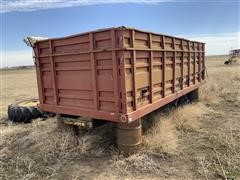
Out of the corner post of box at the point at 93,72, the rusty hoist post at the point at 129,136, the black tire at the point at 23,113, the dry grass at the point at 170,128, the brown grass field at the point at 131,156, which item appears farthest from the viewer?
the black tire at the point at 23,113

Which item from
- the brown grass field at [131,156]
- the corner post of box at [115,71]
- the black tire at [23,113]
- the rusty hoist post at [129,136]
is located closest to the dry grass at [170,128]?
the brown grass field at [131,156]

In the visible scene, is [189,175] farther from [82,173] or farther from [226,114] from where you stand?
[226,114]

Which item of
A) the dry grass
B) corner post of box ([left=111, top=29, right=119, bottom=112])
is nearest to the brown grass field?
the dry grass

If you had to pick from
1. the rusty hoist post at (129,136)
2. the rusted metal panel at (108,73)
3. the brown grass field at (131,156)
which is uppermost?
the rusted metal panel at (108,73)

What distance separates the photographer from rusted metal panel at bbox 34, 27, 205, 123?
4473 millimetres

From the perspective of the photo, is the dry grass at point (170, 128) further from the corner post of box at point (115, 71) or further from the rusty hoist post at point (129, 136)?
the corner post of box at point (115, 71)

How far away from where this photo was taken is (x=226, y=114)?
8.08 meters

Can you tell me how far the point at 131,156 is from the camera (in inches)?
191

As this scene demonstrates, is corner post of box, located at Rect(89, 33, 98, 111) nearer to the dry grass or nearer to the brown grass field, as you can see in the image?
the brown grass field

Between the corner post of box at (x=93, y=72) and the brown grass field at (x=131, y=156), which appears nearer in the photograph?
the brown grass field at (x=131, y=156)

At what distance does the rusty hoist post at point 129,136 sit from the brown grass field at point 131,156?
0.15m

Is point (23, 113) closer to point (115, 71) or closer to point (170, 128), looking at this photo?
point (170, 128)

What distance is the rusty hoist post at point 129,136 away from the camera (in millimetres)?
4938

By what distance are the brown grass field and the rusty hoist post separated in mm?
152
